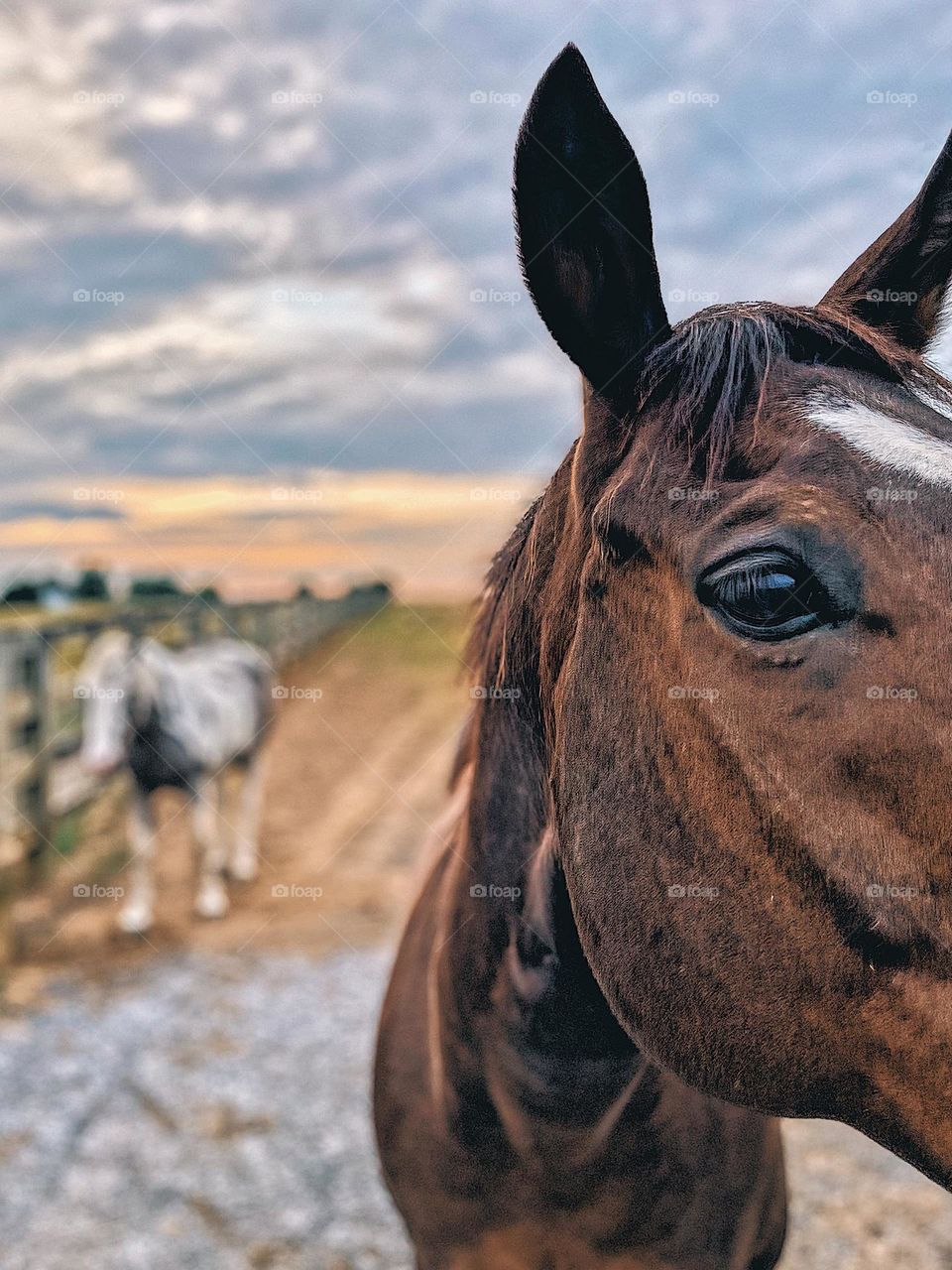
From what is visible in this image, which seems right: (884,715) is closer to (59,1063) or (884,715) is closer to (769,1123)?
(769,1123)

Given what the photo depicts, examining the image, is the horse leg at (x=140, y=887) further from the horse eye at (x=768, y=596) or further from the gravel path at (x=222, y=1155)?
→ the horse eye at (x=768, y=596)

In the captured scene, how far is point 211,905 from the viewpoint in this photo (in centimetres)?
690

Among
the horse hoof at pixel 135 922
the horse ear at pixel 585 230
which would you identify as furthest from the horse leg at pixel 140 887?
the horse ear at pixel 585 230

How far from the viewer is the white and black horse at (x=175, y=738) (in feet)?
21.1

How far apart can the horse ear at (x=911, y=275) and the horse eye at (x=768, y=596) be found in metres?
0.61

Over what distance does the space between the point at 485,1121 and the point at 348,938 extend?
541 cm

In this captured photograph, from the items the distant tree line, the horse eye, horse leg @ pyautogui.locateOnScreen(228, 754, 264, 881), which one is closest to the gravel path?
horse leg @ pyautogui.locateOnScreen(228, 754, 264, 881)

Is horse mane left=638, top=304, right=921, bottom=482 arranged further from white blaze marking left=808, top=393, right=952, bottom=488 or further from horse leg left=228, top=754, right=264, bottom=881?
horse leg left=228, top=754, right=264, bottom=881

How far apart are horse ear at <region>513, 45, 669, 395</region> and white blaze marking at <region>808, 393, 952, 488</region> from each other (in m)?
0.29

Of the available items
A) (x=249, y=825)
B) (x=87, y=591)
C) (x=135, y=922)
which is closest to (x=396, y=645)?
(x=87, y=591)

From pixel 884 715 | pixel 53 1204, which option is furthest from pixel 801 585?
pixel 53 1204

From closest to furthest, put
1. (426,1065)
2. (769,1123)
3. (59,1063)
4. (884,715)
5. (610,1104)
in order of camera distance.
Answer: (884,715), (610,1104), (426,1065), (769,1123), (59,1063)

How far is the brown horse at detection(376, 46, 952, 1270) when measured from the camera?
897 millimetres

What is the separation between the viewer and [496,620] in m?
1.53
